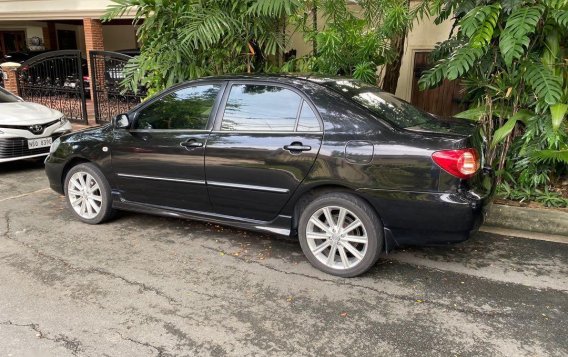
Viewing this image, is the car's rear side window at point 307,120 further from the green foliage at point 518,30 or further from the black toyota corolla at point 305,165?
the green foliage at point 518,30

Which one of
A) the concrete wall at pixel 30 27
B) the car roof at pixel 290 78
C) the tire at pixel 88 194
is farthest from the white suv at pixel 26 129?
the concrete wall at pixel 30 27

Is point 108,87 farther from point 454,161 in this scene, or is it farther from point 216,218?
point 454,161

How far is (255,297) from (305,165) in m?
1.07

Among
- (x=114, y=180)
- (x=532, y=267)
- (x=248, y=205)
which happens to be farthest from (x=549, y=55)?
(x=114, y=180)

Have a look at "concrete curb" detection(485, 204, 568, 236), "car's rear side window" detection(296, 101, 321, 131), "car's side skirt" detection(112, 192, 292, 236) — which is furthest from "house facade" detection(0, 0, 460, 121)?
"concrete curb" detection(485, 204, 568, 236)

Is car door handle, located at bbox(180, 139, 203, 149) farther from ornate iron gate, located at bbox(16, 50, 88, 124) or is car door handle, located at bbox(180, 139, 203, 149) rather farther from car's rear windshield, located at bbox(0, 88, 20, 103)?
ornate iron gate, located at bbox(16, 50, 88, 124)

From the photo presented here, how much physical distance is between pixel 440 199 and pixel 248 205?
1.58 meters

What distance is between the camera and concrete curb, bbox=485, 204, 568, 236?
15.6 feet

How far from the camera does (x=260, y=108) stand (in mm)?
4074

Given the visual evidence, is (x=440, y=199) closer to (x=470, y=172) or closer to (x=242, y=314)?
(x=470, y=172)

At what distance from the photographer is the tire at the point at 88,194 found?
193 inches

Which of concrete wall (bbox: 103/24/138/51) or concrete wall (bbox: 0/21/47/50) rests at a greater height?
concrete wall (bbox: 0/21/47/50)

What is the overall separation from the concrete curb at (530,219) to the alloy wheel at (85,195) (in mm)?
3923

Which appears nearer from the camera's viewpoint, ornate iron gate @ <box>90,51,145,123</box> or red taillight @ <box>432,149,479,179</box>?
red taillight @ <box>432,149,479,179</box>
